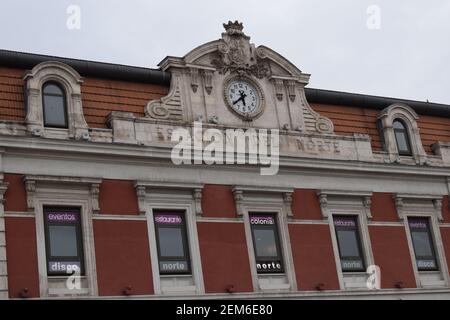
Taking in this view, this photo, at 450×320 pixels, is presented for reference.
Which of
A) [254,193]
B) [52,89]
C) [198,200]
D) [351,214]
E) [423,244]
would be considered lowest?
[423,244]

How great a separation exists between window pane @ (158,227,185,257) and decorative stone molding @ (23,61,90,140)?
12.4ft

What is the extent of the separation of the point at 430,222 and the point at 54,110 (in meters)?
14.5

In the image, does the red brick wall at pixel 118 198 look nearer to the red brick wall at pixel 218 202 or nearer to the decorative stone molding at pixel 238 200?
the red brick wall at pixel 218 202

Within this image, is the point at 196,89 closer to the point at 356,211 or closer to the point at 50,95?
the point at 50,95

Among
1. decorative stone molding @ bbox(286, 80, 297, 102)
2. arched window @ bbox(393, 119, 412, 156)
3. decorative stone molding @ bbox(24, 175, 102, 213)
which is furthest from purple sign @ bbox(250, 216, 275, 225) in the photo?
arched window @ bbox(393, 119, 412, 156)

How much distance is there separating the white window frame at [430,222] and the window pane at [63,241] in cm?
1214

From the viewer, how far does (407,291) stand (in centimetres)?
2712

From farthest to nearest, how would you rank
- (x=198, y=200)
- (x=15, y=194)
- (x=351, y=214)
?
1. (x=351, y=214)
2. (x=198, y=200)
3. (x=15, y=194)

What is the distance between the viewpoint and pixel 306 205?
26.5 meters

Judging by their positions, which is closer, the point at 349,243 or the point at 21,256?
the point at 21,256

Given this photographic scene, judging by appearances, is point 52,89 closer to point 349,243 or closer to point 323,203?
point 323,203

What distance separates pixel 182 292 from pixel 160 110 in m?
6.04

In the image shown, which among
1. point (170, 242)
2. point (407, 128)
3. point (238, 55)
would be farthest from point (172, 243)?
point (407, 128)

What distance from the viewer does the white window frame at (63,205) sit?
2170cm
